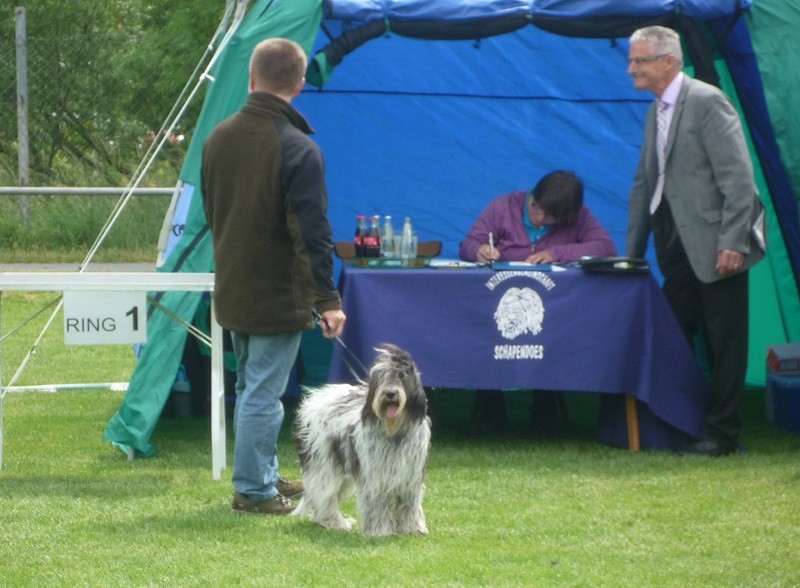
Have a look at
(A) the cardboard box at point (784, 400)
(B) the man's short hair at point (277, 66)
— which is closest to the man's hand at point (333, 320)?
(B) the man's short hair at point (277, 66)

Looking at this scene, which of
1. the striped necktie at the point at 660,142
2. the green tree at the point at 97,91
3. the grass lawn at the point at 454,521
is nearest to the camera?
the grass lawn at the point at 454,521

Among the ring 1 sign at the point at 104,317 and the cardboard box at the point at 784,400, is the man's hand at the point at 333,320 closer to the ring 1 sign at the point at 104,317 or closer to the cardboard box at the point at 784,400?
the ring 1 sign at the point at 104,317

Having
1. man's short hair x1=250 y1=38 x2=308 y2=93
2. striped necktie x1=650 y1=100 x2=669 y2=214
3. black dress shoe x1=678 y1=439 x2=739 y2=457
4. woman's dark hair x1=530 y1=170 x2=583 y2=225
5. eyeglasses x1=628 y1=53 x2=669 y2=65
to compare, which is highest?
eyeglasses x1=628 y1=53 x2=669 y2=65

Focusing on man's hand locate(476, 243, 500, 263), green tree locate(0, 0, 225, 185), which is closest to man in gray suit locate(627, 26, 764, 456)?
man's hand locate(476, 243, 500, 263)

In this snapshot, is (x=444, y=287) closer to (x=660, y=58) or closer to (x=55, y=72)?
(x=660, y=58)

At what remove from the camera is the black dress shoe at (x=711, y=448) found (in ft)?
19.1

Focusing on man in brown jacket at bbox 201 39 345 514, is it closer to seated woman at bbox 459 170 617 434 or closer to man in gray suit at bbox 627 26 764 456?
man in gray suit at bbox 627 26 764 456

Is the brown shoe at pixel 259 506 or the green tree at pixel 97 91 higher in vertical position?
the green tree at pixel 97 91

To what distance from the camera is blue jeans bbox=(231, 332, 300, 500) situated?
4.62 meters

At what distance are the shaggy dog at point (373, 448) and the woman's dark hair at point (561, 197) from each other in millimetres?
2196

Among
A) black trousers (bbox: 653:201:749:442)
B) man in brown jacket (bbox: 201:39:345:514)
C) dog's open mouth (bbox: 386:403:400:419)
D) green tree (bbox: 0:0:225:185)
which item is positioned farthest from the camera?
green tree (bbox: 0:0:225:185)

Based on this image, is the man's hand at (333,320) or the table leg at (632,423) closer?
the man's hand at (333,320)

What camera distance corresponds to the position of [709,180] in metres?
5.75

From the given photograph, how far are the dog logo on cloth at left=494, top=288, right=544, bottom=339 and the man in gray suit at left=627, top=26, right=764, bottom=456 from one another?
608mm
